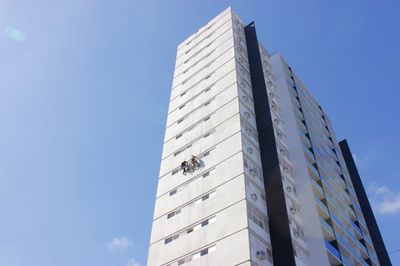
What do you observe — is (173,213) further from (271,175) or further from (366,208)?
(366,208)

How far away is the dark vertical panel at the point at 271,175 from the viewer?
30.5 m

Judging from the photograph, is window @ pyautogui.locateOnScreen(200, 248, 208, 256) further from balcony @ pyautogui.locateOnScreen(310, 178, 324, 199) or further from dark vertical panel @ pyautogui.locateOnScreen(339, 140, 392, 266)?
dark vertical panel @ pyautogui.locateOnScreen(339, 140, 392, 266)

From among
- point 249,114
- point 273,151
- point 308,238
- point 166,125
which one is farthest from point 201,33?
point 308,238

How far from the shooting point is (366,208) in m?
54.2

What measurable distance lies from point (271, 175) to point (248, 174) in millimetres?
2708

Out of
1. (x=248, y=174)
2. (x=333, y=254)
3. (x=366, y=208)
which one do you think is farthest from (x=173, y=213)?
(x=366, y=208)

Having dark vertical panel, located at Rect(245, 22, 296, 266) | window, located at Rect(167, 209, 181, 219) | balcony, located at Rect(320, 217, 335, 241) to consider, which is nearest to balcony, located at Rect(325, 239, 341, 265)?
balcony, located at Rect(320, 217, 335, 241)

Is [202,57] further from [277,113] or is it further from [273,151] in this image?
[273,151]

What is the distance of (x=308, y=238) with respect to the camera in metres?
33.2

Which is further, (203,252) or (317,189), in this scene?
(317,189)

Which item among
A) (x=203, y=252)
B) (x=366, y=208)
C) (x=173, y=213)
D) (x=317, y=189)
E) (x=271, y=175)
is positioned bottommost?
(x=203, y=252)

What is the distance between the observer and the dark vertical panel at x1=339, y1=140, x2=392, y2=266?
49.1 metres

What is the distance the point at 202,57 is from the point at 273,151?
788 inches

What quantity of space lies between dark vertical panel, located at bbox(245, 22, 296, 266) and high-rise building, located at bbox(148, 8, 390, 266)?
8 cm
